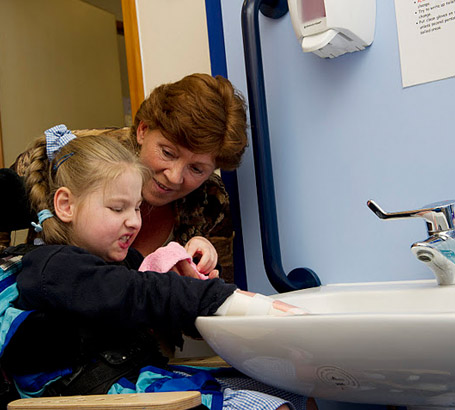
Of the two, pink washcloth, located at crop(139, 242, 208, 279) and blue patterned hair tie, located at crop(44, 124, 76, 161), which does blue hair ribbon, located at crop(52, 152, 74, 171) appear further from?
pink washcloth, located at crop(139, 242, 208, 279)

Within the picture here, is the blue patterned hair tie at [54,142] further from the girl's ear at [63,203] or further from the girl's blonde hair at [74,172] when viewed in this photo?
the girl's ear at [63,203]

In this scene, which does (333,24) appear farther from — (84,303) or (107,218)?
(84,303)

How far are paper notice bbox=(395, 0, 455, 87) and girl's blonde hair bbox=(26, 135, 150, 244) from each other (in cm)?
56

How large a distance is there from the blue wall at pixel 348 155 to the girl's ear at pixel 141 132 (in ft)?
0.83

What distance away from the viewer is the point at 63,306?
34.0 inches

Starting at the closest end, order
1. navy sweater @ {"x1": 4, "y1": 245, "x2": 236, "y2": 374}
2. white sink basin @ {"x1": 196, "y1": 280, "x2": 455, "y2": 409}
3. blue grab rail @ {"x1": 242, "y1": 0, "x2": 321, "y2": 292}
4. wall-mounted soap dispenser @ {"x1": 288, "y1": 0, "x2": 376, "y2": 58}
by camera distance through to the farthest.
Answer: white sink basin @ {"x1": 196, "y1": 280, "x2": 455, "y2": 409}, navy sweater @ {"x1": 4, "y1": 245, "x2": 236, "y2": 374}, wall-mounted soap dispenser @ {"x1": 288, "y1": 0, "x2": 376, "y2": 58}, blue grab rail @ {"x1": 242, "y1": 0, "x2": 321, "y2": 292}

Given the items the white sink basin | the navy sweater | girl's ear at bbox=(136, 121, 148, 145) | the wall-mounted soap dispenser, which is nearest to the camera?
the white sink basin

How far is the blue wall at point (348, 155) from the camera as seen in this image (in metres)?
1.12

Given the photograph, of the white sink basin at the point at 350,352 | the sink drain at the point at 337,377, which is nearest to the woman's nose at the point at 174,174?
the white sink basin at the point at 350,352

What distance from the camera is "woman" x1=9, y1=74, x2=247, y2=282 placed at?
1248mm

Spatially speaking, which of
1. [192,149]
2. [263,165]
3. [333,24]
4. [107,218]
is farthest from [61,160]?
[333,24]

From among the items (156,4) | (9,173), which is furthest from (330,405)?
(156,4)

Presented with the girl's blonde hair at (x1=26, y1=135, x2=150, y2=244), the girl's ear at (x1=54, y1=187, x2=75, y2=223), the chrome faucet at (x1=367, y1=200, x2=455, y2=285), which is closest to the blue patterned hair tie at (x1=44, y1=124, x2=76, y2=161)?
the girl's blonde hair at (x1=26, y1=135, x2=150, y2=244)

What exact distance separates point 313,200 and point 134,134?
45cm
